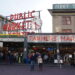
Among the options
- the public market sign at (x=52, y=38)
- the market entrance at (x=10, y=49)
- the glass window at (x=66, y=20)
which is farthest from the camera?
the glass window at (x=66, y=20)

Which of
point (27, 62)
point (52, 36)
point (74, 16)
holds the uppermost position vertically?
point (74, 16)

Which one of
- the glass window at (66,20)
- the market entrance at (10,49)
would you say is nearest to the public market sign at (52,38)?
the market entrance at (10,49)

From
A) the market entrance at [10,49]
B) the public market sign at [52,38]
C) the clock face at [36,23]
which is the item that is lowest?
the market entrance at [10,49]

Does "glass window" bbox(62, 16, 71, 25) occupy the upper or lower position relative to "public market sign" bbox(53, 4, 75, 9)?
lower

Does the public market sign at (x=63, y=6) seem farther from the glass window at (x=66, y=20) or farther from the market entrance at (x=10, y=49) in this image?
the market entrance at (x=10, y=49)

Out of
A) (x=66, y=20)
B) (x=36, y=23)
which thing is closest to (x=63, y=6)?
(x=66, y=20)

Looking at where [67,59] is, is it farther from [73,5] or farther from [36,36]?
[73,5]

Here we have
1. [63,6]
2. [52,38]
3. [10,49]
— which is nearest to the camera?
[52,38]

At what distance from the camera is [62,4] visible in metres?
53.0

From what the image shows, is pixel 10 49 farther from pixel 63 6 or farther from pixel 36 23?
pixel 63 6

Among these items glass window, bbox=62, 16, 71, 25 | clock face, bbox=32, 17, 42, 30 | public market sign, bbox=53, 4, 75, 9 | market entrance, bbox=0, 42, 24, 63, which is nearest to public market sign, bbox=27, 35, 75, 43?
market entrance, bbox=0, 42, 24, 63

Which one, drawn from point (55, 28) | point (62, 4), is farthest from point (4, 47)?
point (62, 4)

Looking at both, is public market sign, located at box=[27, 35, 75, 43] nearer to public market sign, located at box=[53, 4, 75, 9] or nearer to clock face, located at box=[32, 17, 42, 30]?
clock face, located at box=[32, 17, 42, 30]

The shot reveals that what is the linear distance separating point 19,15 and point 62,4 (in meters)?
8.54
